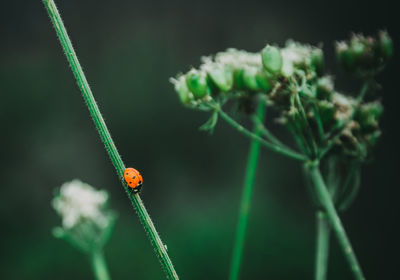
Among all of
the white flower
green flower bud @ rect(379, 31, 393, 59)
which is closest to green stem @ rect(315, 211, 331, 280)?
green flower bud @ rect(379, 31, 393, 59)

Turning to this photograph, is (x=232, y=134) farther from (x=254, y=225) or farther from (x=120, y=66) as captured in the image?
(x=120, y=66)

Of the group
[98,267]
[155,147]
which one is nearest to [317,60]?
[98,267]

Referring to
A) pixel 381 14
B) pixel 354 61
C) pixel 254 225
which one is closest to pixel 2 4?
pixel 254 225

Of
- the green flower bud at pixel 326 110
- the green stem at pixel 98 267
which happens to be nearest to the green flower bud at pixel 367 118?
the green flower bud at pixel 326 110

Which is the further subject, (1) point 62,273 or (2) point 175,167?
(2) point 175,167

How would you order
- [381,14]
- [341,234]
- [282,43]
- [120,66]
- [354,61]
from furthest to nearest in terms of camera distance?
1. [120,66]
2. [282,43]
3. [381,14]
4. [354,61]
5. [341,234]

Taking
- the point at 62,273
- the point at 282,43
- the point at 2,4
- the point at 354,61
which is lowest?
the point at 354,61

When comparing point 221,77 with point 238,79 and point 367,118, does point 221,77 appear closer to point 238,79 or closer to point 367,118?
point 238,79
